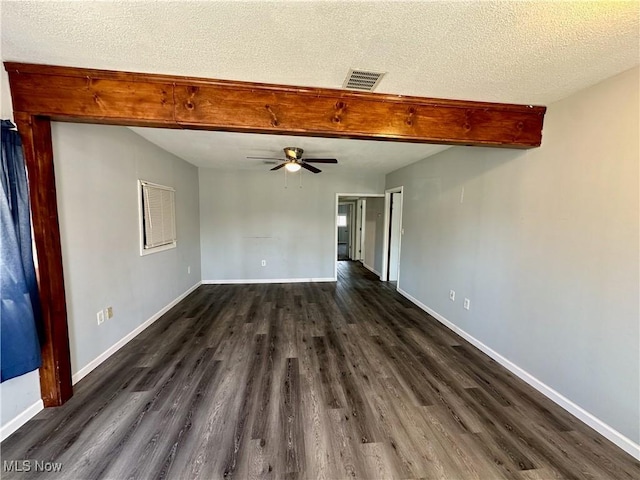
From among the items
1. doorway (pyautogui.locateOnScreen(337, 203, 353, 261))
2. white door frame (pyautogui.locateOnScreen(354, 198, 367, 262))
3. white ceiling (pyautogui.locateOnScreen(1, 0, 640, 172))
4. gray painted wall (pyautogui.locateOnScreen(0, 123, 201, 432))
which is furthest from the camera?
doorway (pyautogui.locateOnScreen(337, 203, 353, 261))

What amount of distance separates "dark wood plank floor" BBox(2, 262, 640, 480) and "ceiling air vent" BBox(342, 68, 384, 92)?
7.88 feet

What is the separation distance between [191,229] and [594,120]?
5290 millimetres

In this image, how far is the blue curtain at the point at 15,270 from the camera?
5.16 feet

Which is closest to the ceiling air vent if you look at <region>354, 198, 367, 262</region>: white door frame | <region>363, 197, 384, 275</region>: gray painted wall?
<region>363, 197, 384, 275</region>: gray painted wall

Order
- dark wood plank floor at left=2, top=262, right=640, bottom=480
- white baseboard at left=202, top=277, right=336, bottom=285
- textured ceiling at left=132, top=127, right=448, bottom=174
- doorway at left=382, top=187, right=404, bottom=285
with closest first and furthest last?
1. dark wood plank floor at left=2, top=262, right=640, bottom=480
2. textured ceiling at left=132, top=127, right=448, bottom=174
3. white baseboard at left=202, top=277, right=336, bottom=285
4. doorway at left=382, top=187, right=404, bottom=285

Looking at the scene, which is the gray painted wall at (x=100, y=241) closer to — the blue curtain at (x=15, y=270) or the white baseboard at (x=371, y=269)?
the blue curtain at (x=15, y=270)

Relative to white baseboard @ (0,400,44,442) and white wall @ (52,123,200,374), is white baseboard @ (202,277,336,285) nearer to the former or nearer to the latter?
white wall @ (52,123,200,374)

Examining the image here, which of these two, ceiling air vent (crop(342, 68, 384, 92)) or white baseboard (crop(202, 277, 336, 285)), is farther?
white baseboard (crop(202, 277, 336, 285))

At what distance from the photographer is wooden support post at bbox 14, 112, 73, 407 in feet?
5.82

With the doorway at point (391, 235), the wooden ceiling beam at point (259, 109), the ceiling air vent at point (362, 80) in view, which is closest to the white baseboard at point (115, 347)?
the wooden ceiling beam at point (259, 109)

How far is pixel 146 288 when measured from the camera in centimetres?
332

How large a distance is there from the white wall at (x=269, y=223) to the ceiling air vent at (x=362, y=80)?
3.47 metres

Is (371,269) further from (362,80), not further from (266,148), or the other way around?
(362,80)

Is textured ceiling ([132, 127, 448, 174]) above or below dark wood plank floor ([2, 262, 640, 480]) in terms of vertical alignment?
above
